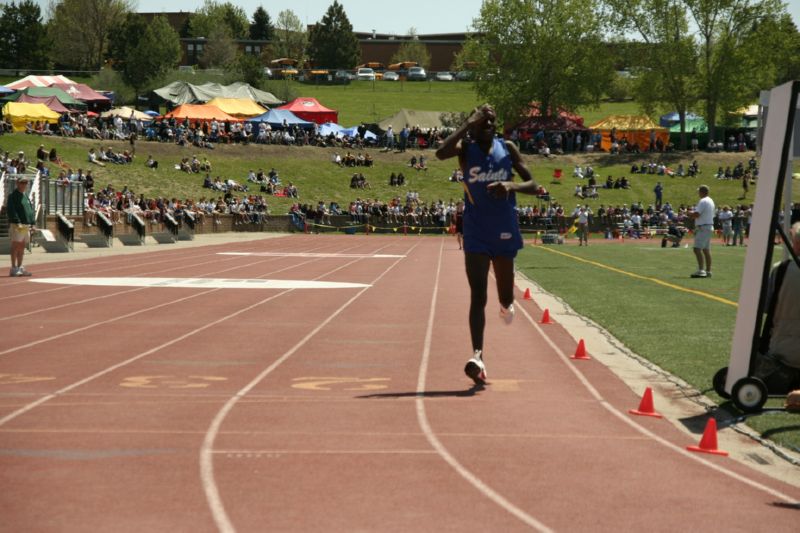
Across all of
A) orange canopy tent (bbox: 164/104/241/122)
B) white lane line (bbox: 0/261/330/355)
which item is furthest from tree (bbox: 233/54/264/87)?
Answer: white lane line (bbox: 0/261/330/355)

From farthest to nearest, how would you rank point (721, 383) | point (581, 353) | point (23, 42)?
point (23, 42) < point (581, 353) < point (721, 383)

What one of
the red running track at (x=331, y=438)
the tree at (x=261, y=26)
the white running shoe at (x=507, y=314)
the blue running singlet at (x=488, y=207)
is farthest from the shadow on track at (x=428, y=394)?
the tree at (x=261, y=26)

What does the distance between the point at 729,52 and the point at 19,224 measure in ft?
252

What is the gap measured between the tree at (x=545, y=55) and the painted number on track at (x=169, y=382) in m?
87.9

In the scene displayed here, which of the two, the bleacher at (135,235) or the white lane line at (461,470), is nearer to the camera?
the white lane line at (461,470)

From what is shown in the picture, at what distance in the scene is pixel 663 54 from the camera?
89.9m

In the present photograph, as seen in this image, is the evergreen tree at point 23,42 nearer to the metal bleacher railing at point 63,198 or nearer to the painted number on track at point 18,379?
the metal bleacher railing at point 63,198

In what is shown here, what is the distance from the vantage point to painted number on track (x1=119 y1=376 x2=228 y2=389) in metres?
9.19

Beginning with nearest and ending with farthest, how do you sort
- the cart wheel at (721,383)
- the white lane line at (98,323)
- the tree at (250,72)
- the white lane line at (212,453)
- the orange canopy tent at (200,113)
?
the white lane line at (212,453) < the cart wheel at (721,383) < the white lane line at (98,323) < the orange canopy tent at (200,113) < the tree at (250,72)

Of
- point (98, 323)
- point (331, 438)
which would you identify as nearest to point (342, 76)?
point (98, 323)

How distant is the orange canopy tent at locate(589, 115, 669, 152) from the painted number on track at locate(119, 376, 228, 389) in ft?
255

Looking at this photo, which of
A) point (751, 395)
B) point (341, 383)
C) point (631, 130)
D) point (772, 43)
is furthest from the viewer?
point (772, 43)

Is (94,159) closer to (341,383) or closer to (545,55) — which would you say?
(545,55)

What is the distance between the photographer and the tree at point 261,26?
172625mm
